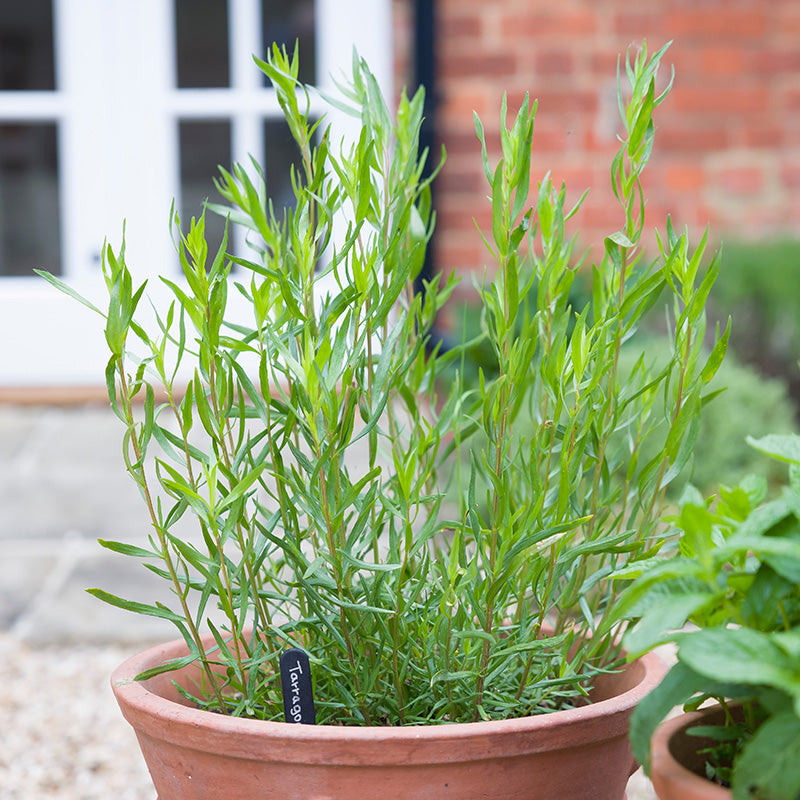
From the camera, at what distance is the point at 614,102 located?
3824 millimetres

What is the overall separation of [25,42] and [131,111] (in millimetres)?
1628

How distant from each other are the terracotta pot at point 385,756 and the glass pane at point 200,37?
11.8 feet

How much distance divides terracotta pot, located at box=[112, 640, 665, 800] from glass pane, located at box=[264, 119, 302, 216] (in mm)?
3364

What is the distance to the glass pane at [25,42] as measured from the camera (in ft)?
15.8

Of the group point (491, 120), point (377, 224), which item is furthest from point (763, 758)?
point (491, 120)

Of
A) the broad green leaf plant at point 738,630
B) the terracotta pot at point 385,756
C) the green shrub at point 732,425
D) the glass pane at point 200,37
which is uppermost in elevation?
the glass pane at point 200,37

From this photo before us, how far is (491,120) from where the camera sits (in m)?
3.72

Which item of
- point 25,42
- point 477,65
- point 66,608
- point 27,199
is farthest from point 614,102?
point 27,199

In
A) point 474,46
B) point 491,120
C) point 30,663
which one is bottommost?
point 30,663

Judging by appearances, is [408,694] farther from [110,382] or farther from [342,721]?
[110,382]

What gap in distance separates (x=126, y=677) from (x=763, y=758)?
1.61ft

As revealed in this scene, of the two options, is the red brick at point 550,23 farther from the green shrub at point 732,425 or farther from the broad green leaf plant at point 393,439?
the broad green leaf plant at point 393,439

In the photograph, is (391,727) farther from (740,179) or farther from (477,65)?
(740,179)

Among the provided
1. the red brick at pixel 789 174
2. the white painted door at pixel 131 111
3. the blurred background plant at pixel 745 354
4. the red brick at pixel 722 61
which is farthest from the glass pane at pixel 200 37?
the red brick at pixel 789 174
